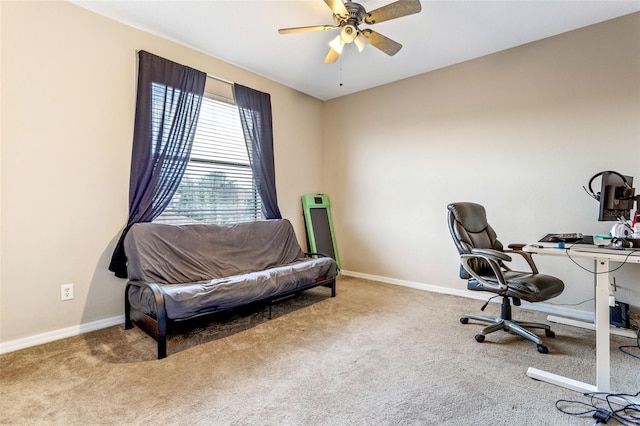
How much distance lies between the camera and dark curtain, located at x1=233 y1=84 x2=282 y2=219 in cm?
355

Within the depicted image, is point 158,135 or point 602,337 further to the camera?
point 158,135

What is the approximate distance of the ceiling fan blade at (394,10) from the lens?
2055 mm

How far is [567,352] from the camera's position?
212cm

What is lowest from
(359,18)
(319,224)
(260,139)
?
(319,224)

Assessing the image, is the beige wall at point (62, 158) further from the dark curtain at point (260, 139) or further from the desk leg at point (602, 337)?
the desk leg at point (602, 337)

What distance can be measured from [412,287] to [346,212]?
1.36 meters

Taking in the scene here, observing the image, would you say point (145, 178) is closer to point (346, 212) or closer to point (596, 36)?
point (346, 212)

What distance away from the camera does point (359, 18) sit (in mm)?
2291

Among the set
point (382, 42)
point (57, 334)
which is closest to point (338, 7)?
point (382, 42)

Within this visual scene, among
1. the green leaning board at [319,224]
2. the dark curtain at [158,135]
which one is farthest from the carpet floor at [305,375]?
the green leaning board at [319,224]

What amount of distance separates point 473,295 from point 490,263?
140 centimetres

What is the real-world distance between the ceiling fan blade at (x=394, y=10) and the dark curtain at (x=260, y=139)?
1.74 meters

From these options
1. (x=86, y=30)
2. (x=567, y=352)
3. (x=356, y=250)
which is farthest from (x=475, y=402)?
(x=86, y=30)

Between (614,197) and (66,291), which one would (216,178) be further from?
(614,197)
